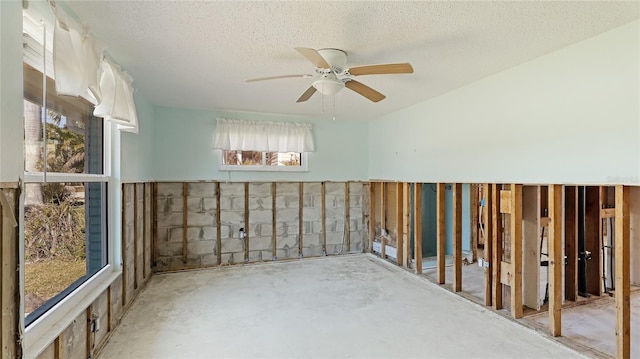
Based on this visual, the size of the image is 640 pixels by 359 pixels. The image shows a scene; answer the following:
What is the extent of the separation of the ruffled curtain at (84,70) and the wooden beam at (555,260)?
3.47m

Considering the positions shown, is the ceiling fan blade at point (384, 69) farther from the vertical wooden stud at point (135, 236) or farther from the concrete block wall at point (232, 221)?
the concrete block wall at point (232, 221)

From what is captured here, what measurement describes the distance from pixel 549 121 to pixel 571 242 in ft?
5.83

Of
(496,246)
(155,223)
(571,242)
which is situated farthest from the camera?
(155,223)

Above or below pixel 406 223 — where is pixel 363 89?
above

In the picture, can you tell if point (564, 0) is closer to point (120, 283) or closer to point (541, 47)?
point (541, 47)

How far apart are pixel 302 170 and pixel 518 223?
328cm

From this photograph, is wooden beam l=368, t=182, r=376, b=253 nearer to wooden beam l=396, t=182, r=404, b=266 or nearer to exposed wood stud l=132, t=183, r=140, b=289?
wooden beam l=396, t=182, r=404, b=266

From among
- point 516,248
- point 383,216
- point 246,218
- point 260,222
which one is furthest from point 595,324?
point 246,218

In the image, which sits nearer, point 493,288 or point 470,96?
point 493,288

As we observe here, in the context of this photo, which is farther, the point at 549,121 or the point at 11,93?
the point at 549,121

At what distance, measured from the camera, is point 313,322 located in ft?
9.51

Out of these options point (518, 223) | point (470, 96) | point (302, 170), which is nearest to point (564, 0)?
point (470, 96)

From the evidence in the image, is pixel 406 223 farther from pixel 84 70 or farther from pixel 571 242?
pixel 84 70

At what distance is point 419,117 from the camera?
4.38m
